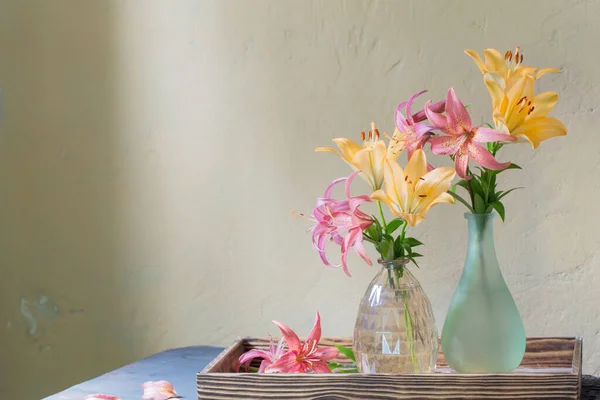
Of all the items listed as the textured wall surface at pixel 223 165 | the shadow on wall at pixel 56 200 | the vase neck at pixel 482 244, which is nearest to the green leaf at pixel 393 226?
the vase neck at pixel 482 244

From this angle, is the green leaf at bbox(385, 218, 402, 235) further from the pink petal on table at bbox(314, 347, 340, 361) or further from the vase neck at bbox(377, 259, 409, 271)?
the pink petal on table at bbox(314, 347, 340, 361)

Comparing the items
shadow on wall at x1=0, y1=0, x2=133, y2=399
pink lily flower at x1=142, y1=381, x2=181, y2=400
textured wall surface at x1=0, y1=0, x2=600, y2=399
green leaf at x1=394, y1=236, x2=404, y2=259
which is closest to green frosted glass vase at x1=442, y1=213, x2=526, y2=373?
green leaf at x1=394, y1=236, x2=404, y2=259

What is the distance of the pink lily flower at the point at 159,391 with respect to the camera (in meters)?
1.09

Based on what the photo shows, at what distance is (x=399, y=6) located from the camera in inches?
53.6

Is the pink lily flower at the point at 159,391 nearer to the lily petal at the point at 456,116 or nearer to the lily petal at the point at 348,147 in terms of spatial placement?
the lily petal at the point at 348,147

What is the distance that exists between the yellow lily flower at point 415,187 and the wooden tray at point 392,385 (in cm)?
20

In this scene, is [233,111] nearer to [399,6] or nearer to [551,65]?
[399,6]

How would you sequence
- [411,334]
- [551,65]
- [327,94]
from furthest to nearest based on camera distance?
[327,94], [551,65], [411,334]

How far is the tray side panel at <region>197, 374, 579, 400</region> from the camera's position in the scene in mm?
873

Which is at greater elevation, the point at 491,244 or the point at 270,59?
the point at 270,59

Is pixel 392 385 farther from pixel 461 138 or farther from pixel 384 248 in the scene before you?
pixel 461 138

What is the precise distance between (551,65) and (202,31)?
69cm

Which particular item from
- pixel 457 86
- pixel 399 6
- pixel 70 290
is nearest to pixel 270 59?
pixel 399 6

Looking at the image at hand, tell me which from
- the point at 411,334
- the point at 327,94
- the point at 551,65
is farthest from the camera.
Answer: the point at 327,94
